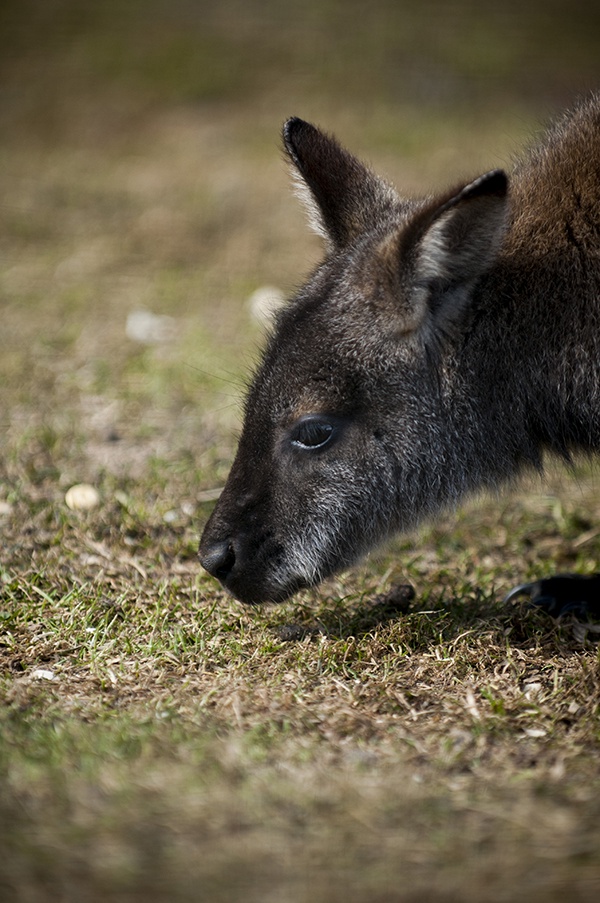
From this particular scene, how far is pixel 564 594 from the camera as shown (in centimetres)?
499

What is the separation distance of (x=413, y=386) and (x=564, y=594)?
129 centimetres

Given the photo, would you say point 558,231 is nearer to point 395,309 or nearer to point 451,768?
point 395,309

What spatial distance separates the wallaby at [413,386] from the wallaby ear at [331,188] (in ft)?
0.85

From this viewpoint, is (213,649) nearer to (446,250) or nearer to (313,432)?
(313,432)

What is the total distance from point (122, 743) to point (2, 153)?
37.9 feet

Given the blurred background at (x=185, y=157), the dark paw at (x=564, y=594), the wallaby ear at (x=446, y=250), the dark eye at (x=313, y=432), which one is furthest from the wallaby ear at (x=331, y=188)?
the dark paw at (x=564, y=594)

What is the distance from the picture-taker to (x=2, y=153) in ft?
44.6

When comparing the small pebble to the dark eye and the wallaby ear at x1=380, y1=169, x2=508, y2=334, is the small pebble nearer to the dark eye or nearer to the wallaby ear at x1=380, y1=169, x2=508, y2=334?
the dark eye

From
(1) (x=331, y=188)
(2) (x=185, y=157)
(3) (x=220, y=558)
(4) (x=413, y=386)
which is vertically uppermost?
(2) (x=185, y=157)

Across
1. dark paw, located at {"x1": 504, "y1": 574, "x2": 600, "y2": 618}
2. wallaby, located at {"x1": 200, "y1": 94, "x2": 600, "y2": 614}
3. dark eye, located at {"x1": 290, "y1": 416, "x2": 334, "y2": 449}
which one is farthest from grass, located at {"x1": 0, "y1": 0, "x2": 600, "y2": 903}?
dark eye, located at {"x1": 290, "y1": 416, "x2": 334, "y2": 449}

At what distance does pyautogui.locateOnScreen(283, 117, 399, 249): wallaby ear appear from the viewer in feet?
16.6

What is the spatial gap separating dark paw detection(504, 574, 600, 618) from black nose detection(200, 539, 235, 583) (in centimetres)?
136

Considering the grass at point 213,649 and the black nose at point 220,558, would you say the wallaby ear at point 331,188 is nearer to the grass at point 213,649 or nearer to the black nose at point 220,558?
the grass at point 213,649

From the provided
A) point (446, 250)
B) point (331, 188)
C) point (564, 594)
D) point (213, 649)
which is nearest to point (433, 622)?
point (564, 594)
